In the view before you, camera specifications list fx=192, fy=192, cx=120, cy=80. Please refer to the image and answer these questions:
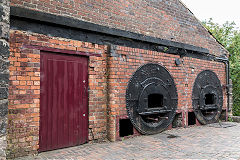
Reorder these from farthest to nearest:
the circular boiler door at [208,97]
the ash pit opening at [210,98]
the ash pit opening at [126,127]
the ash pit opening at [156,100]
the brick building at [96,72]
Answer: the ash pit opening at [210,98] → the circular boiler door at [208,97] → the ash pit opening at [156,100] → the ash pit opening at [126,127] → the brick building at [96,72]

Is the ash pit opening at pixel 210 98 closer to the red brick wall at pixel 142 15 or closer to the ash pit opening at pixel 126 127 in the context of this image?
the red brick wall at pixel 142 15

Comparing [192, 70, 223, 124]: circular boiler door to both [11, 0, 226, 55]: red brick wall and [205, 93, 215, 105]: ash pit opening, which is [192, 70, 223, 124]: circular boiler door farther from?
[11, 0, 226, 55]: red brick wall

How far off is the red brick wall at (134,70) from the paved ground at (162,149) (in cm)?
58

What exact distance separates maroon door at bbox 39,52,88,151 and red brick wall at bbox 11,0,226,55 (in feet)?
3.55

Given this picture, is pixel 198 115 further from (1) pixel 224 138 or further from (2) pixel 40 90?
(2) pixel 40 90

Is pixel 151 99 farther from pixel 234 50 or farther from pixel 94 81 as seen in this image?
pixel 234 50

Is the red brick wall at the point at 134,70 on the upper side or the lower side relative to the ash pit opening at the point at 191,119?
upper

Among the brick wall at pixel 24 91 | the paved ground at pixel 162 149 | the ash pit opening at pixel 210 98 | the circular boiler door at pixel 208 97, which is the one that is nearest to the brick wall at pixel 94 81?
the brick wall at pixel 24 91

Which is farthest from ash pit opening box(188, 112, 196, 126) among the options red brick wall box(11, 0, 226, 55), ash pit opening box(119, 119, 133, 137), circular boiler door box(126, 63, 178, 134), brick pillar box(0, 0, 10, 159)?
brick pillar box(0, 0, 10, 159)

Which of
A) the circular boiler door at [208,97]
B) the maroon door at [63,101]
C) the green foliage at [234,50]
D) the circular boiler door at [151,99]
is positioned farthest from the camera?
the green foliage at [234,50]

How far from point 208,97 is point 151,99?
324 cm

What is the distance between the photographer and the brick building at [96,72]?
362cm

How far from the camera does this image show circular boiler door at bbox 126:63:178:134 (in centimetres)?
501

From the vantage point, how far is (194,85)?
22.2 ft
